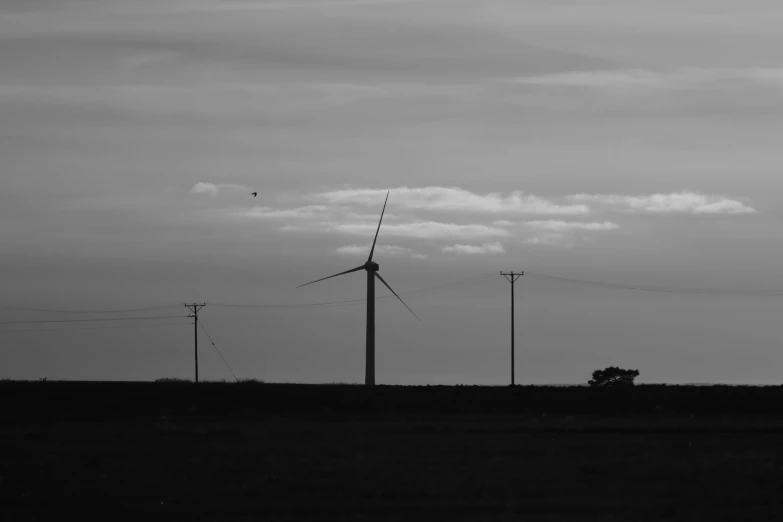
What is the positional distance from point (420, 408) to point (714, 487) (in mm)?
55918

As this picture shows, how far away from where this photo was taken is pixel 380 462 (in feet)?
146

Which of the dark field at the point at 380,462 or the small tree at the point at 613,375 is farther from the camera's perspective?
the small tree at the point at 613,375

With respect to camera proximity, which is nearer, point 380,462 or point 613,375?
point 380,462

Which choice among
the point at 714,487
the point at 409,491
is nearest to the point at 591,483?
the point at 714,487

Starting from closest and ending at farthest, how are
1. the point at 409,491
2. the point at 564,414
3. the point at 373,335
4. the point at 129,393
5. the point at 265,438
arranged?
the point at 409,491, the point at 265,438, the point at 564,414, the point at 129,393, the point at 373,335

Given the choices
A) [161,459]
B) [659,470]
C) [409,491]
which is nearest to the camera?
[409,491]

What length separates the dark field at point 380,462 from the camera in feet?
105

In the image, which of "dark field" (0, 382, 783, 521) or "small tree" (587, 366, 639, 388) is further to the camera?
"small tree" (587, 366, 639, 388)

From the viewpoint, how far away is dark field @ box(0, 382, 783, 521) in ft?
105

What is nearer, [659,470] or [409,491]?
[409,491]

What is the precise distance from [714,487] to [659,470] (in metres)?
5.29

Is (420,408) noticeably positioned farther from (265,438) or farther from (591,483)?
(591,483)

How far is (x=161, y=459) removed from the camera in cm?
4578

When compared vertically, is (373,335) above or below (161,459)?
above
